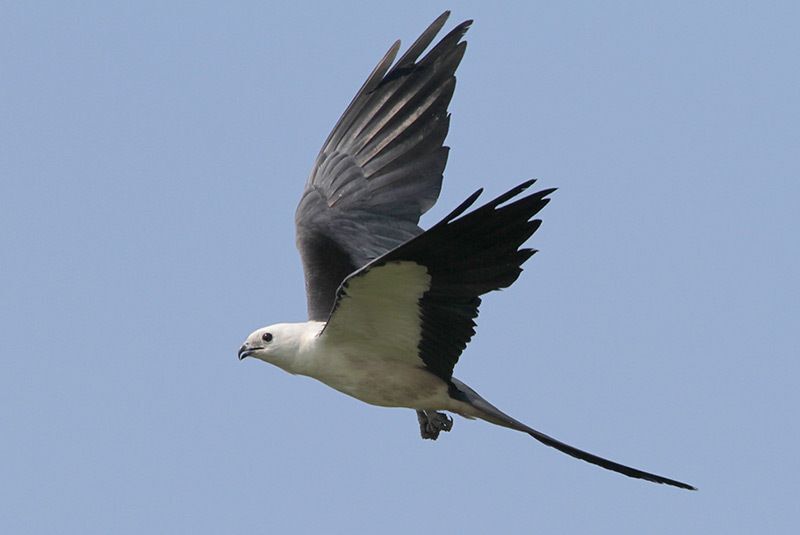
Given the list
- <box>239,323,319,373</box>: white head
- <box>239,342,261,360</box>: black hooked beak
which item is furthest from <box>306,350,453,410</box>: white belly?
<box>239,342,261,360</box>: black hooked beak

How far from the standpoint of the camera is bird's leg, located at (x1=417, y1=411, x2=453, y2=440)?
12109mm

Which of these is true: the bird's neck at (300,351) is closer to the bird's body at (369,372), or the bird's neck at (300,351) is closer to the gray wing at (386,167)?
the bird's body at (369,372)

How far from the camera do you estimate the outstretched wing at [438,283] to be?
9461 millimetres

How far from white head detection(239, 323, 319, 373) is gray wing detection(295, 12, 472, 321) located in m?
1.20

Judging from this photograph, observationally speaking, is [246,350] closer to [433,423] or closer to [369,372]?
[369,372]

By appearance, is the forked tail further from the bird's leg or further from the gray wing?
the gray wing

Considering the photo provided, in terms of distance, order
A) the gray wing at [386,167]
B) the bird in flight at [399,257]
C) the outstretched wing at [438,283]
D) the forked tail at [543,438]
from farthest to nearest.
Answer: the gray wing at [386,167]
the forked tail at [543,438]
the bird in flight at [399,257]
the outstretched wing at [438,283]

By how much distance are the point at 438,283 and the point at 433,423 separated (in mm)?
2287

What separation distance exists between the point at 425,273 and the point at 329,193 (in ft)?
12.2

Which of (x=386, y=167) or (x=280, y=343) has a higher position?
(x=386, y=167)

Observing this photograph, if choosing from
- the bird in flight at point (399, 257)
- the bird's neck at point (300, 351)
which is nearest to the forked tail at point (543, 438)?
the bird in flight at point (399, 257)

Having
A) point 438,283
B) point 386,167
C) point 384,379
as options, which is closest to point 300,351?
point 384,379

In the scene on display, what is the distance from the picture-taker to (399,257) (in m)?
9.86

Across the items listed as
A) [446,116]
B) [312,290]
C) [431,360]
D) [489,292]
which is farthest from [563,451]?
[446,116]
